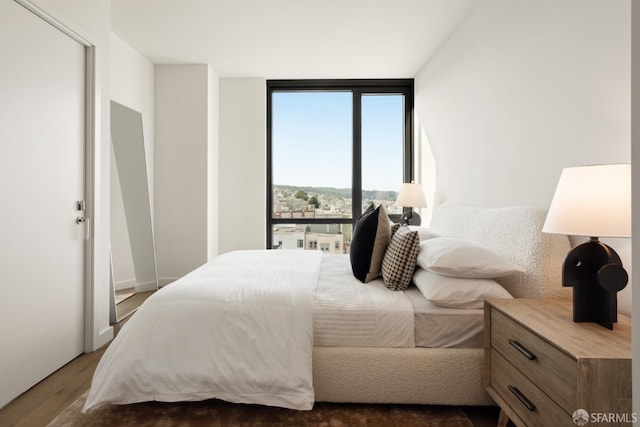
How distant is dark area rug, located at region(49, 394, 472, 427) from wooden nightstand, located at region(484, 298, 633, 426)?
364mm

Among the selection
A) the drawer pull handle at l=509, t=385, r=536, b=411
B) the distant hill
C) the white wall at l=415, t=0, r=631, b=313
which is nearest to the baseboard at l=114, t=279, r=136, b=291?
the distant hill

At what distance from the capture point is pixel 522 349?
1301 millimetres

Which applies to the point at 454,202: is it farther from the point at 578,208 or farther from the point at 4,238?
the point at 4,238

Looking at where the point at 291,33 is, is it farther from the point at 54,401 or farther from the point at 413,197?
the point at 54,401

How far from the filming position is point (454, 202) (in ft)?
10.6

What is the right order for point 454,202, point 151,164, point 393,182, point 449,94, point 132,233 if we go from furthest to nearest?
1. point 393,182
2. point 151,164
3. point 132,233
4. point 449,94
5. point 454,202

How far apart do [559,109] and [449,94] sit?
1.71 m

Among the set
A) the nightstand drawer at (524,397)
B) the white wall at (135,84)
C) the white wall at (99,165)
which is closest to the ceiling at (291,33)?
the white wall at (135,84)

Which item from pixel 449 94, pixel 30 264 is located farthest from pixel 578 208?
pixel 30 264

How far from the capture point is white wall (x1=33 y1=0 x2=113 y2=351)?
7.92 ft

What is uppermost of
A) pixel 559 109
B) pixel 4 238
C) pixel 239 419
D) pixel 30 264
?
pixel 559 109

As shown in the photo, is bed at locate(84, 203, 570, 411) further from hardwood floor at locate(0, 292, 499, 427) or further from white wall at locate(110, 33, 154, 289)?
white wall at locate(110, 33, 154, 289)

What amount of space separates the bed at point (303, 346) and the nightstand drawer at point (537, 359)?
0.85ft

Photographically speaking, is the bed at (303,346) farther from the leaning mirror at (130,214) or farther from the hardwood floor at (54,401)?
the leaning mirror at (130,214)
